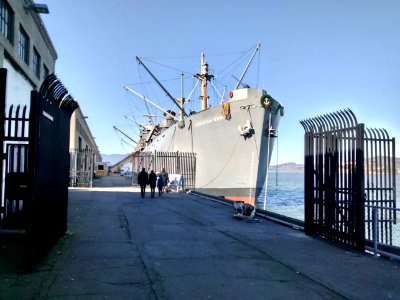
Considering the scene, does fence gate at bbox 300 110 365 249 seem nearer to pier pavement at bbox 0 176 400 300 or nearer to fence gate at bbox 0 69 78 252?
pier pavement at bbox 0 176 400 300

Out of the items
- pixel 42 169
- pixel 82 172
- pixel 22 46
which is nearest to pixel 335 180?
pixel 42 169

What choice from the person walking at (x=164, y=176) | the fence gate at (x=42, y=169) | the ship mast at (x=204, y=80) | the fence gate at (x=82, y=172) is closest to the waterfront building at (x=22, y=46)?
the fence gate at (x=42, y=169)

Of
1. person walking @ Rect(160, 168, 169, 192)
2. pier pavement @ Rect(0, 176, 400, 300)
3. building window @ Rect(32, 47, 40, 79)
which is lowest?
pier pavement @ Rect(0, 176, 400, 300)

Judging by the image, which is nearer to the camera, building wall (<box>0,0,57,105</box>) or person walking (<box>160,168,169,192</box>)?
building wall (<box>0,0,57,105</box>)

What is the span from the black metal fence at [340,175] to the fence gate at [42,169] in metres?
5.69

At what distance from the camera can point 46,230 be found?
271 inches

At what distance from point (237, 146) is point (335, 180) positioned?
63.2ft

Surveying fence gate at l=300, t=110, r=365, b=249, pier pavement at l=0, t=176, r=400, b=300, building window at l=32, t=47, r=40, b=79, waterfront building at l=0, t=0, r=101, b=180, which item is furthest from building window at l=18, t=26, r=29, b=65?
fence gate at l=300, t=110, r=365, b=249

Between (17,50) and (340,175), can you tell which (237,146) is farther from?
(340,175)

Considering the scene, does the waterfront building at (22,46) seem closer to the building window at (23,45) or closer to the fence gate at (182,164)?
the building window at (23,45)

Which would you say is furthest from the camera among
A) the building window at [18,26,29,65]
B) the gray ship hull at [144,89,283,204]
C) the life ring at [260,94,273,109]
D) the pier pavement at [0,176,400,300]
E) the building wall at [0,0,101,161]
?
the gray ship hull at [144,89,283,204]

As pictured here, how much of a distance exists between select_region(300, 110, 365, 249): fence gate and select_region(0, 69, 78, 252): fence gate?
5.68 meters

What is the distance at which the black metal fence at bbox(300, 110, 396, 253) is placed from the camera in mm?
8094

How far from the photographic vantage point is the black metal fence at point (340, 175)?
8.09 metres
